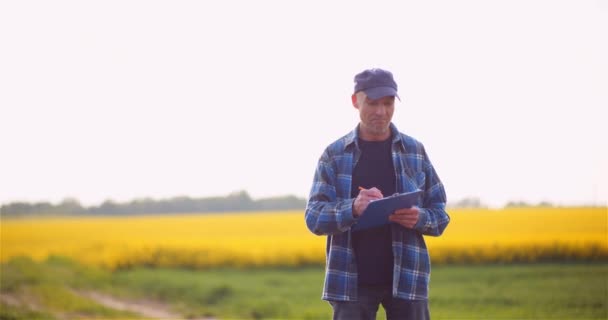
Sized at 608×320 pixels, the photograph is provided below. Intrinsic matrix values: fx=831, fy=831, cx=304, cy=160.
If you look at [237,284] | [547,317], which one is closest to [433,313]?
[547,317]

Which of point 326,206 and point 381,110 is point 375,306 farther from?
point 381,110

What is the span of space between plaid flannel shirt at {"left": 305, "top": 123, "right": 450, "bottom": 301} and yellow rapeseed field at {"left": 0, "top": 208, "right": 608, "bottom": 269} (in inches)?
338

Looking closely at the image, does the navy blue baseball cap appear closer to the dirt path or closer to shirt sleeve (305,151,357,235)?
shirt sleeve (305,151,357,235)

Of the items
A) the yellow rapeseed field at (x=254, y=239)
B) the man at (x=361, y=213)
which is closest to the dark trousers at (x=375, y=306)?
the man at (x=361, y=213)

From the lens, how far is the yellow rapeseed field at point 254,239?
1198 cm

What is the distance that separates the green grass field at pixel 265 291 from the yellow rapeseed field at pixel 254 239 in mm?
270

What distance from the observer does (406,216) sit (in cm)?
331

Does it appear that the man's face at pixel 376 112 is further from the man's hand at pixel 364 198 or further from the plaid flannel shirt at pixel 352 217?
the man's hand at pixel 364 198

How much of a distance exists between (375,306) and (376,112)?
80 centimetres

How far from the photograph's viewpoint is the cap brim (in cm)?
339

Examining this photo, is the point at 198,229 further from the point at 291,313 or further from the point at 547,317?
the point at 547,317

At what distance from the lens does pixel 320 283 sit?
11766mm

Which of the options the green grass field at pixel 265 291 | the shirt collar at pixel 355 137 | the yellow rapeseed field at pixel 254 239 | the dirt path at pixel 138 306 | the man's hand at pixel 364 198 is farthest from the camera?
the yellow rapeseed field at pixel 254 239

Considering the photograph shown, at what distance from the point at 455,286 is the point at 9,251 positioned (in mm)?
7293
